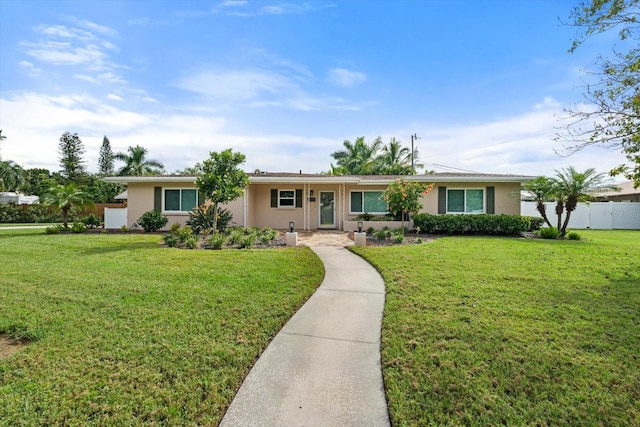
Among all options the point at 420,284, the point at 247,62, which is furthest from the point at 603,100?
the point at 247,62

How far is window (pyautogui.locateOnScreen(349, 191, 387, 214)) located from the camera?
17109 mm

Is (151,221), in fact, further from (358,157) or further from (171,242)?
(358,157)

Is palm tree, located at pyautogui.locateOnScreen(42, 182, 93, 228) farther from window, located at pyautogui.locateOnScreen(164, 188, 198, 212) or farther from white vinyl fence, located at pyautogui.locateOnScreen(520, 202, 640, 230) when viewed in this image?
white vinyl fence, located at pyautogui.locateOnScreen(520, 202, 640, 230)

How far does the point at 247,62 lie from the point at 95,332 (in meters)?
10.5

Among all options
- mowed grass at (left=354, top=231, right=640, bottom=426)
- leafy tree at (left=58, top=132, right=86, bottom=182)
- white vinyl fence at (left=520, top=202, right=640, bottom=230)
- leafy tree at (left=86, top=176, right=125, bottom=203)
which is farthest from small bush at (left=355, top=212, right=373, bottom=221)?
leafy tree at (left=58, top=132, right=86, bottom=182)

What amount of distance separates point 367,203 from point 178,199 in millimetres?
9872

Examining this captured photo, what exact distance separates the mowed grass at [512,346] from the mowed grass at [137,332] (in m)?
1.71

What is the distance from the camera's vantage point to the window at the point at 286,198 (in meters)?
17.5

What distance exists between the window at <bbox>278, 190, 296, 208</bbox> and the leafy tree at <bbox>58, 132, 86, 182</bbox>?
111ft

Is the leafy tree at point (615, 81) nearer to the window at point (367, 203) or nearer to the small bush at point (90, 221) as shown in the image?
the window at point (367, 203)

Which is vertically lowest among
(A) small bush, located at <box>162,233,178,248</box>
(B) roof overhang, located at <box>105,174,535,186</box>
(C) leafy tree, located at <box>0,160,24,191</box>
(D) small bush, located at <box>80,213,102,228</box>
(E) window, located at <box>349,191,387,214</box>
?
(A) small bush, located at <box>162,233,178,248</box>

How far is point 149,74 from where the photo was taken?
1216cm

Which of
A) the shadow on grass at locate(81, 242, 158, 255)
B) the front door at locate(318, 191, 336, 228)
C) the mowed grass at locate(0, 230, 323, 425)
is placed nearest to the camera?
the mowed grass at locate(0, 230, 323, 425)

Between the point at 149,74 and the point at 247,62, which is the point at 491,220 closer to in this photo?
the point at 247,62
